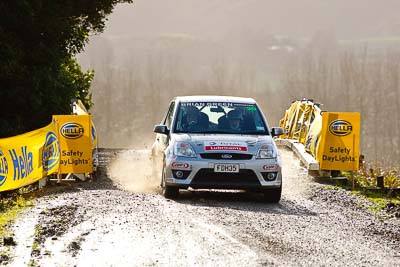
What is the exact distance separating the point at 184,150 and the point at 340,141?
476 cm

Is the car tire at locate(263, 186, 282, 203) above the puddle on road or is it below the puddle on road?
above

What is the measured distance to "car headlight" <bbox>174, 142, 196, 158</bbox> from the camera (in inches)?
586

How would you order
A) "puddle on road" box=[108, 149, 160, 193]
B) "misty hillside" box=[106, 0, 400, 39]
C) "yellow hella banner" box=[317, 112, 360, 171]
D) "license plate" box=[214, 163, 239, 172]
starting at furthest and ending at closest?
"misty hillside" box=[106, 0, 400, 39] < "yellow hella banner" box=[317, 112, 360, 171] < "puddle on road" box=[108, 149, 160, 193] < "license plate" box=[214, 163, 239, 172]

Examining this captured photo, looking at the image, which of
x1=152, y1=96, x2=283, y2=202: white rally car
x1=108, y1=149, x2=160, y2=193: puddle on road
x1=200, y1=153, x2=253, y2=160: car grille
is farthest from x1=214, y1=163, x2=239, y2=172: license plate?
x1=108, y1=149, x2=160, y2=193: puddle on road

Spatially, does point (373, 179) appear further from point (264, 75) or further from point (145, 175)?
point (264, 75)

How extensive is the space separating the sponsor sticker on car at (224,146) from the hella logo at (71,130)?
423cm

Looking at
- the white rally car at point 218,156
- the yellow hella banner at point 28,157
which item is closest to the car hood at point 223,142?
the white rally car at point 218,156

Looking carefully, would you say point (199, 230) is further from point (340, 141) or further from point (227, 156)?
point (340, 141)

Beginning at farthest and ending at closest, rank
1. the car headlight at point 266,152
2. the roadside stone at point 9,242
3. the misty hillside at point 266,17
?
the misty hillside at point 266,17
the car headlight at point 266,152
the roadside stone at point 9,242

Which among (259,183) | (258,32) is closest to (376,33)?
(258,32)

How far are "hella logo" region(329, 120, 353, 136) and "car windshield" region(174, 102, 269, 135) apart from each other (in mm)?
2832

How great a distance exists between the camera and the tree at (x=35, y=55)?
2423 cm

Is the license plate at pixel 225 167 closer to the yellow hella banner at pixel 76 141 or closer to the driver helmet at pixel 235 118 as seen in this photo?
the driver helmet at pixel 235 118

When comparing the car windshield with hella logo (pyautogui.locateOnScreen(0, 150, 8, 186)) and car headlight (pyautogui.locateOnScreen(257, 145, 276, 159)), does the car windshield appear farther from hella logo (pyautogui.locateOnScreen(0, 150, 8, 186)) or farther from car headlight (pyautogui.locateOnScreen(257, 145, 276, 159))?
hella logo (pyautogui.locateOnScreen(0, 150, 8, 186))
